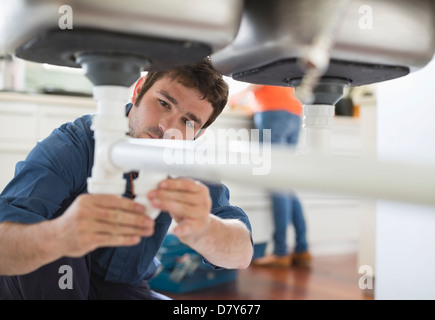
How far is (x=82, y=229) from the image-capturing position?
451 mm

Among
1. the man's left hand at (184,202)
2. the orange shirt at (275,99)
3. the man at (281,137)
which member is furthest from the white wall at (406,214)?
the orange shirt at (275,99)

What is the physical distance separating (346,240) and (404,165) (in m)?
2.81

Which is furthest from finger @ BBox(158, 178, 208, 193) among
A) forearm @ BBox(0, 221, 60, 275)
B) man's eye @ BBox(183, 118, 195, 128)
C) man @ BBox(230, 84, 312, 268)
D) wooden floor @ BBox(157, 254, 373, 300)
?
man @ BBox(230, 84, 312, 268)

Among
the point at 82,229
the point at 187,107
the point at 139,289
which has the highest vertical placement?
the point at 187,107

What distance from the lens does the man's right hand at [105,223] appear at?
17.6 inches

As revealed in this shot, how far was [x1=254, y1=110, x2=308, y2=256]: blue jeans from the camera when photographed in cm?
216

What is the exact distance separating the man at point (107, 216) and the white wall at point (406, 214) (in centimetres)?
42

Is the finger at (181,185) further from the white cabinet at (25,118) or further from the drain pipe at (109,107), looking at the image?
the white cabinet at (25,118)

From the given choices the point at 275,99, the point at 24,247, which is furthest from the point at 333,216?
the point at 24,247

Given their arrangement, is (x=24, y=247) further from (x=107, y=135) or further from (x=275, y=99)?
(x=275, y=99)

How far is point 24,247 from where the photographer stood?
1.90 ft

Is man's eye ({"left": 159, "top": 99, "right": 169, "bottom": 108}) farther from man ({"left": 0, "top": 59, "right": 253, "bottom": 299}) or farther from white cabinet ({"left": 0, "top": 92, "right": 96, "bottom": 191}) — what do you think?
white cabinet ({"left": 0, "top": 92, "right": 96, "bottom": 191})

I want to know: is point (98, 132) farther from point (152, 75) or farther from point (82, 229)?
point (152, 75)
